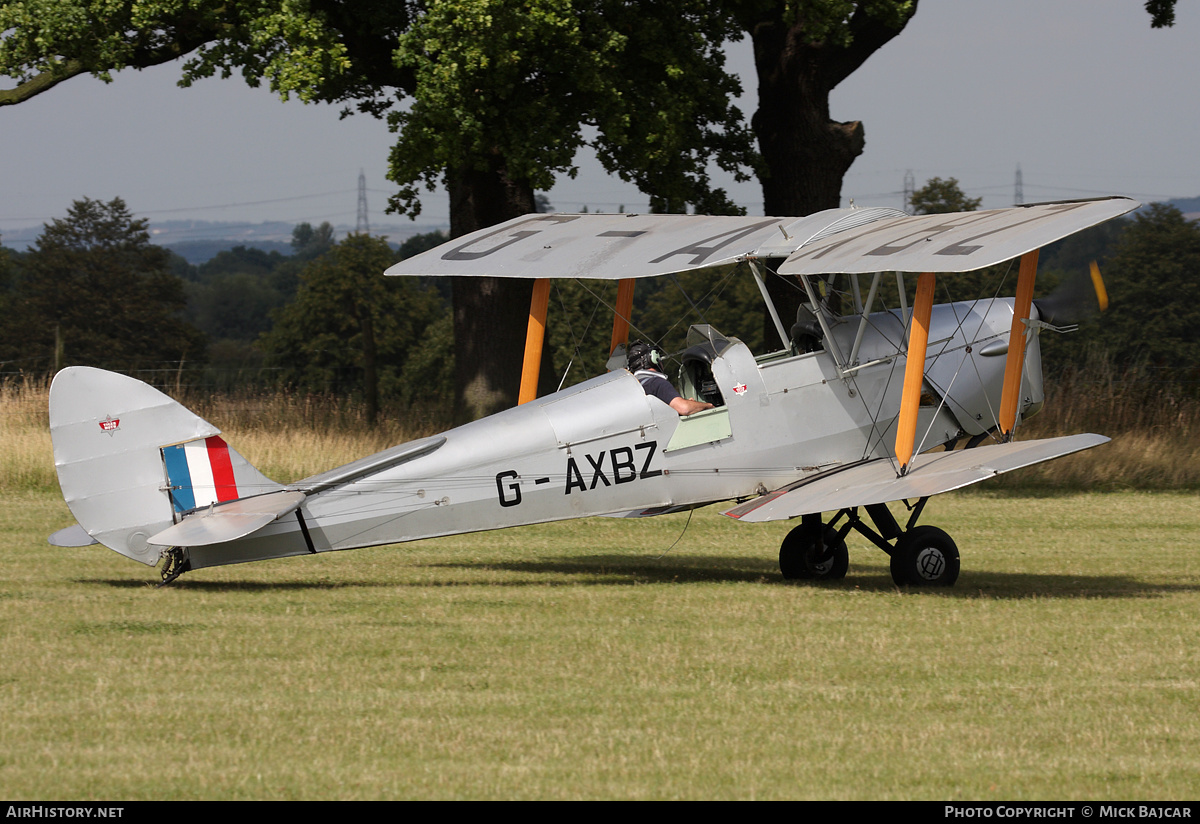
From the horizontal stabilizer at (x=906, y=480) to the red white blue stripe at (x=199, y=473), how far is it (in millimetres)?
3231

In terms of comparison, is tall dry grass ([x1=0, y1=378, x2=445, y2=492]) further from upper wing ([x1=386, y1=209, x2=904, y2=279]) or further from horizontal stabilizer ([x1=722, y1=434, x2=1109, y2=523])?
horizontal stabilizer ([x1=722, y1=434, x2=1109, y2=523])

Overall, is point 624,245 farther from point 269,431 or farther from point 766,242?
point 269,431

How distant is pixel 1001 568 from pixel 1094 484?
7565mm

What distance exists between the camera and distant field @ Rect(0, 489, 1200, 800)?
5.04m

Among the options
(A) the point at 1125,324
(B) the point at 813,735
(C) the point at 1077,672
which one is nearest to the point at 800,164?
(C) the point at 1077,672

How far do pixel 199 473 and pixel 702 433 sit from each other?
11.2 feet

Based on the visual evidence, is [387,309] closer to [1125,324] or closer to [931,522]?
[1125,324]

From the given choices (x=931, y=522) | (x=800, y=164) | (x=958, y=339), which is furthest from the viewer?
(x=800, y=164)

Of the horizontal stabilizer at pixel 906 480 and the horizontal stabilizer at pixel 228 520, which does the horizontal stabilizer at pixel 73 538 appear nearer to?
the horizontal stabilizer at pixel 228 520

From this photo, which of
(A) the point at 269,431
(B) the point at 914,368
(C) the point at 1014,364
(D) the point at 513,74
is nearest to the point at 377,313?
(A) the point at 269,431

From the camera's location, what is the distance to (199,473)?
342 inches

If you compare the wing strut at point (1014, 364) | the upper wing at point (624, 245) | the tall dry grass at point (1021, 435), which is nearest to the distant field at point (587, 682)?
the wing strut at point (1014, 364)

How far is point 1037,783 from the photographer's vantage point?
4.98 metres

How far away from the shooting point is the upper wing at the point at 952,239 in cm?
828
